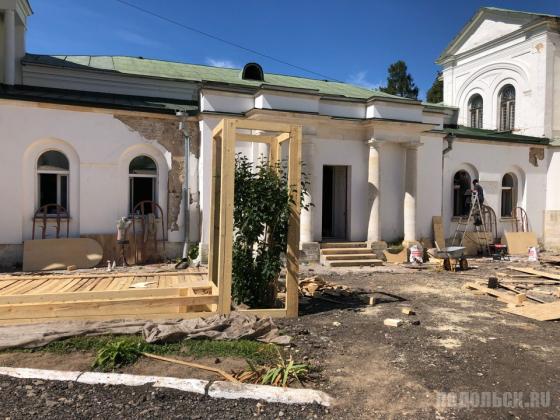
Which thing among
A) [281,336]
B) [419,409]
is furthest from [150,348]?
[419,409]

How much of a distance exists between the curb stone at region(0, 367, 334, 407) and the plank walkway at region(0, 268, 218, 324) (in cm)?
143

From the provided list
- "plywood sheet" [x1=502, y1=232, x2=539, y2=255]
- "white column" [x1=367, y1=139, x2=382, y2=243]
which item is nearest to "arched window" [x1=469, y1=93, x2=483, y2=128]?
"plywood sheet" [x1=502, y1=232, x2=539, y2=255]

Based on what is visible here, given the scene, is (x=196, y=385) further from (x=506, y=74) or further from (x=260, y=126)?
(x=506, y=74)

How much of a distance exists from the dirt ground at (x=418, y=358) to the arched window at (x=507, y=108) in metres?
14.7

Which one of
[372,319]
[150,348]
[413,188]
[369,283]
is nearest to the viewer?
[150,348]

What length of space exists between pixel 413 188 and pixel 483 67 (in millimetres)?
10547

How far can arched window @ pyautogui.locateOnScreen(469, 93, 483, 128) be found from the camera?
72.5 feet

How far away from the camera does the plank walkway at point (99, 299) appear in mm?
5996

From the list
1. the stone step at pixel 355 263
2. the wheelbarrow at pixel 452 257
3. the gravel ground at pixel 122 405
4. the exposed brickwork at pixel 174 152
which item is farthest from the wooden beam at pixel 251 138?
the wheelbarrow at pixel 452 257

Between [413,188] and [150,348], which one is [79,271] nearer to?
[150,348]

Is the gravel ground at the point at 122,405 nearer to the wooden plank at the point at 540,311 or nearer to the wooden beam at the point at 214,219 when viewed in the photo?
the wooden beam at the point at 214,219

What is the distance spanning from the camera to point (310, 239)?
13.7 m

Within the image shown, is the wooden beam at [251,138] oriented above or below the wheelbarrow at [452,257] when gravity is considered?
above

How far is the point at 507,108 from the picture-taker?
20.7m
